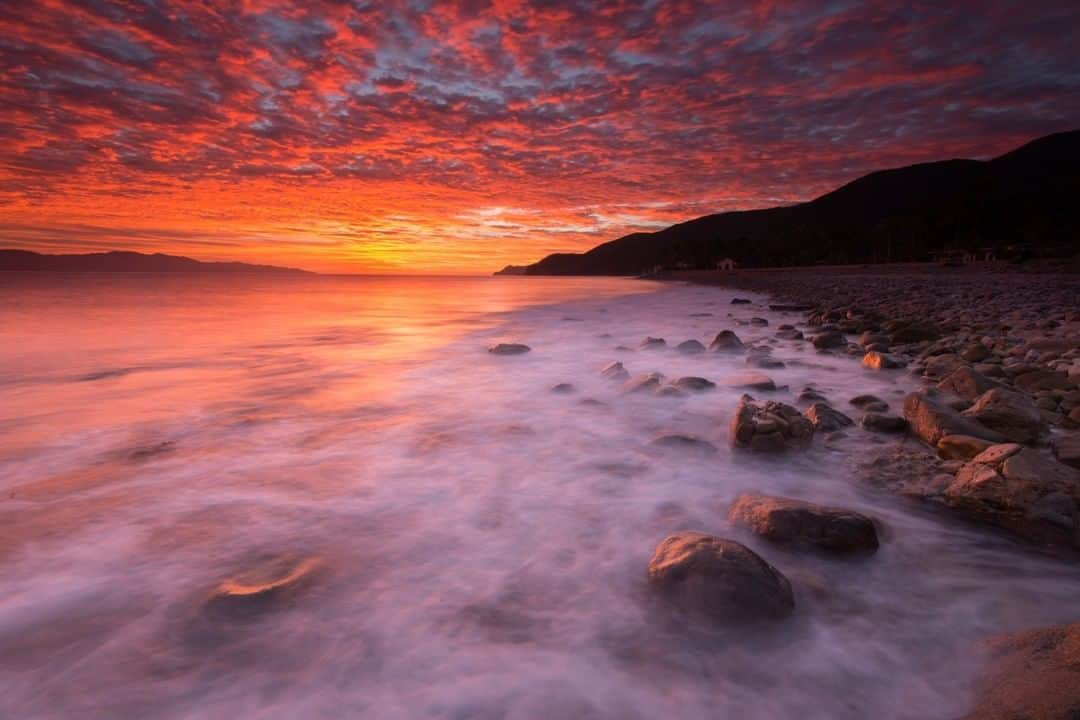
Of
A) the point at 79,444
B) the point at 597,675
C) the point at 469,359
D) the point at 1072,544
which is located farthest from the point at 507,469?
the point at 469,359

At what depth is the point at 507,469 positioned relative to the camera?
4309mm

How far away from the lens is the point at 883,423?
4430 mm

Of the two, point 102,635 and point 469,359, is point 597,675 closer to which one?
point 102,635

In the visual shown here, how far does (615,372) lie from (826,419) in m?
3.55

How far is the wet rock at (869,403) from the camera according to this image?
16.3ft

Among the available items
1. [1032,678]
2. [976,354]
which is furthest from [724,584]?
[976,354]

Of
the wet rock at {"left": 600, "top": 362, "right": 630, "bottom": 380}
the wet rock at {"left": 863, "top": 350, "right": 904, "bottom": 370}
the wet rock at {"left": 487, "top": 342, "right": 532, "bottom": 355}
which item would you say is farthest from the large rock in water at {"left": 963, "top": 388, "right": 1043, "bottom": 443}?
the wet rock at {"left": 487, "top": 342, "right": 532, "bottom": 355}

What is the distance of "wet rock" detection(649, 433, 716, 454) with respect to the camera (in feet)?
14.8

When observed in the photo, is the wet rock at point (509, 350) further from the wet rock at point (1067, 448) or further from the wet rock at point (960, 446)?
the wet rock at point (1067, 448)

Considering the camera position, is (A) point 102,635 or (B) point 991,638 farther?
(A) point 102,635

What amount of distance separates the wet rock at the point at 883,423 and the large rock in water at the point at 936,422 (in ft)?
0.23

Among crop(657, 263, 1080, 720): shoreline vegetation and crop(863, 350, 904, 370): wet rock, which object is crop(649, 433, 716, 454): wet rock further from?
crop(863, 350, 904, 370): wet rock

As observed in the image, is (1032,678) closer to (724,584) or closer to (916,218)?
(724,584)

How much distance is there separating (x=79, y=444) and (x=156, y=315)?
20.1 metres
